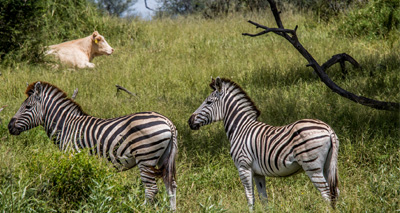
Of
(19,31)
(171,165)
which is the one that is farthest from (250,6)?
(171,165)

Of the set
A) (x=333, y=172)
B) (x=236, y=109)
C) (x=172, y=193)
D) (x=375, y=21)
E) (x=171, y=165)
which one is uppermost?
(x=375, y=21)

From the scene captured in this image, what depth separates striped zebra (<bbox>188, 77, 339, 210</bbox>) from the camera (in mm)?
4746

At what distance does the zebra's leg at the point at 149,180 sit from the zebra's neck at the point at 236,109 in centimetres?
117

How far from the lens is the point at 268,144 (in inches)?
203

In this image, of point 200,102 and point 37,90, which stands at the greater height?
point 37,90

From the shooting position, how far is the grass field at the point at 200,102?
4820 millimetres

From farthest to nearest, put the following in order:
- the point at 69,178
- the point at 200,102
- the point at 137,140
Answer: the point at 200,102 → the point at 137,140 → the point at 69,178

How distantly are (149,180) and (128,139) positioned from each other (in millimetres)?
557

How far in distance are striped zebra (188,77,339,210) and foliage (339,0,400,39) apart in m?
7.62

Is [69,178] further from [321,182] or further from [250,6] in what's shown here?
[250,6]

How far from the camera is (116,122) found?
18.2 ft

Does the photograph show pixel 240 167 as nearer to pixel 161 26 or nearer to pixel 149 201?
pixel 149 201

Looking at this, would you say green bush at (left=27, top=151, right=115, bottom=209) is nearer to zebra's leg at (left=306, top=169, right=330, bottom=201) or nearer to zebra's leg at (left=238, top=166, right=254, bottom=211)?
zebra's leg at (left=238, top=166, right=254, bottom=211)

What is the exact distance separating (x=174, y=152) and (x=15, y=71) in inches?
301
